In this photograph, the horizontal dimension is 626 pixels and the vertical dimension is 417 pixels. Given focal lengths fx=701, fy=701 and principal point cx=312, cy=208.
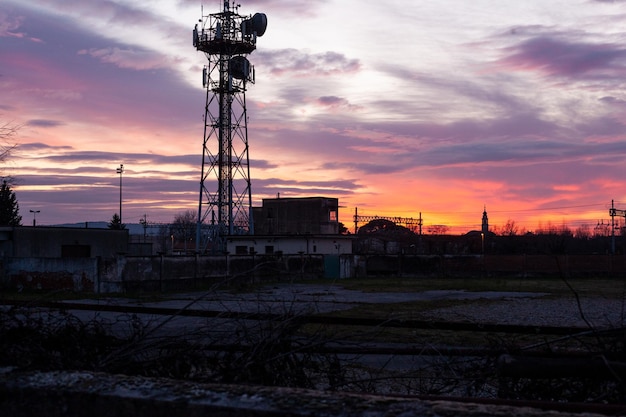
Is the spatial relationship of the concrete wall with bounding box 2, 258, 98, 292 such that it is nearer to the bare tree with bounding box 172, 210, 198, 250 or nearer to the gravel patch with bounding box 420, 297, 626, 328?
the gravel patch with bounding box 420, 297, 626, 328

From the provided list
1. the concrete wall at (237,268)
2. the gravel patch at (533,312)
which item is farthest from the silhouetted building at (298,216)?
the gravel patch at (533,312)

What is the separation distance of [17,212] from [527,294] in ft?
210

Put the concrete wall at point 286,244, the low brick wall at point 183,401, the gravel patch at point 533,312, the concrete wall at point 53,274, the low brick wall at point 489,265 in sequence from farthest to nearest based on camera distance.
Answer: the concrete wall at point 286,244
the low brick wall at point 489,265
the concrete wall at point 53,274
the gravel patch at point 533,312
the low brick wall at point 183,401

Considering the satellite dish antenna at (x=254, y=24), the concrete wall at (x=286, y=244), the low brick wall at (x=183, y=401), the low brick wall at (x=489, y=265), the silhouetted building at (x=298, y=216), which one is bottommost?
the low brick wall at (x=489, y=265)

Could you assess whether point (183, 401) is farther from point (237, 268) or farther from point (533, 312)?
point (237, 268)

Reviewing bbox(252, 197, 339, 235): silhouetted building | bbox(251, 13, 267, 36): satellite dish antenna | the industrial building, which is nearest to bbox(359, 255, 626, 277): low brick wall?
the industrial building

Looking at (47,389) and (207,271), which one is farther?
(207,271)

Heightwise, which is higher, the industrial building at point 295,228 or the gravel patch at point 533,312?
the industrial building at point 295,228

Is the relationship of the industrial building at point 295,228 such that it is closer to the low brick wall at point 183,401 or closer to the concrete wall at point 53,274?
the concrete wall at point 53,274

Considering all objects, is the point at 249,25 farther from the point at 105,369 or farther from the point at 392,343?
the point at 105,369

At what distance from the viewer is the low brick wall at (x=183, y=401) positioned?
8.52ft

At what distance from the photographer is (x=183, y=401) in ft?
9.20

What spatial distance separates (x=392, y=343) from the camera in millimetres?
13875

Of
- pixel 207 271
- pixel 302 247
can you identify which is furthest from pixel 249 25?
pixel 207 271
